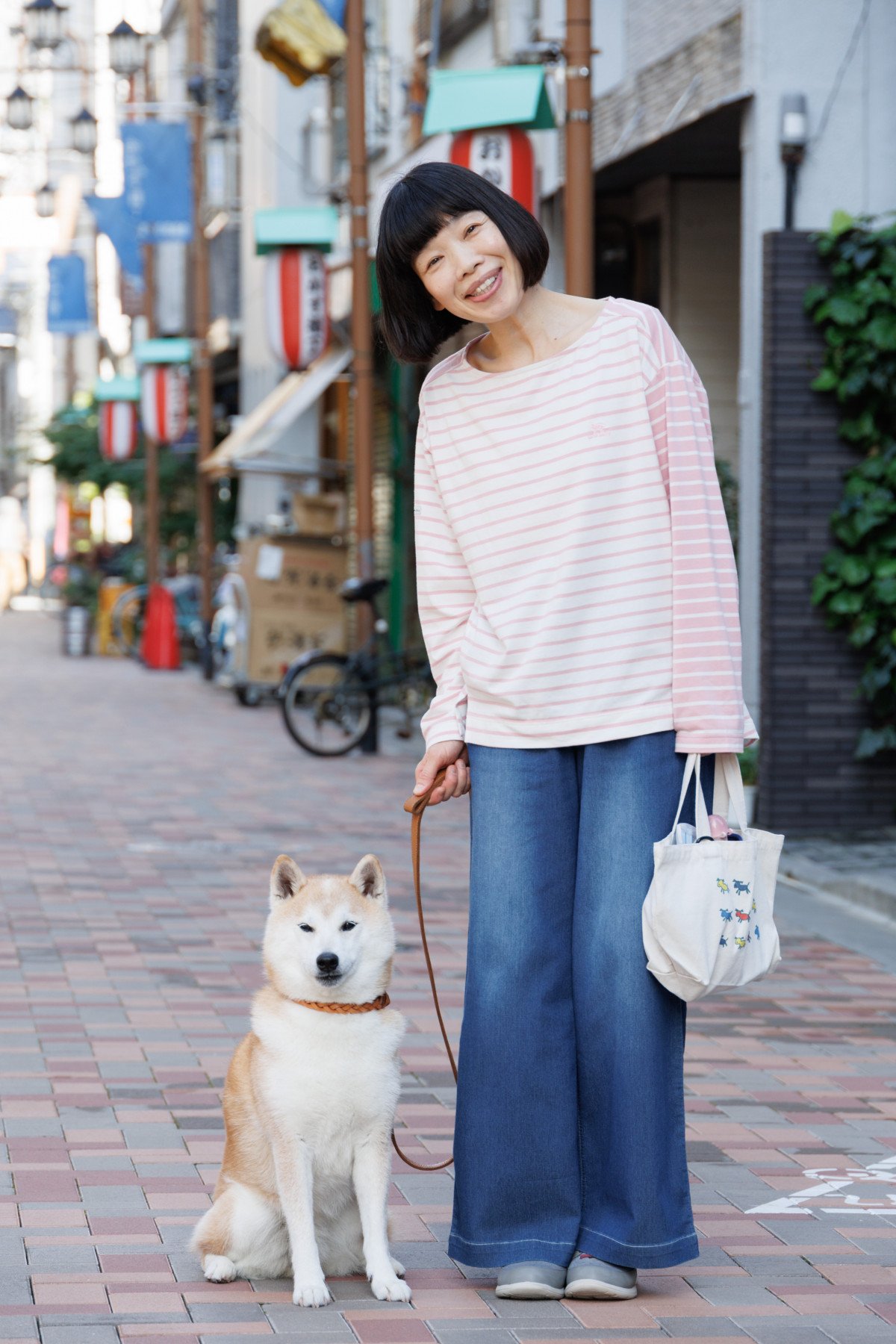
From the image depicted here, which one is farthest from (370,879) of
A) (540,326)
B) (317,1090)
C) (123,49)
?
(123,49)

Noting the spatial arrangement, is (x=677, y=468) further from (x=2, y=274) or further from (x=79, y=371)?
(x=2, y=274)

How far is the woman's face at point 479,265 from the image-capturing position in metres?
3.48

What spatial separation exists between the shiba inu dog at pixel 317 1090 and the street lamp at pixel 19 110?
92.4 feet

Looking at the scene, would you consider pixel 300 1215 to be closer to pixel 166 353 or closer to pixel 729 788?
pixel 729 788

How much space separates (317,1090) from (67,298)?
103ft

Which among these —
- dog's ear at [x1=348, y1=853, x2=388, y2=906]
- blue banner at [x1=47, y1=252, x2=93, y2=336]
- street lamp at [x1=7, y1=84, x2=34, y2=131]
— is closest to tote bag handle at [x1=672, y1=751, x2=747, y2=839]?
dog's ear at [x1=348, y1=853, x2=388, y2=906]

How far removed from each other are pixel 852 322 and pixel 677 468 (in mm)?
6088

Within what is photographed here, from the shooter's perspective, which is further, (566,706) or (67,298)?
(67,298)

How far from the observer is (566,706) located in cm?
348

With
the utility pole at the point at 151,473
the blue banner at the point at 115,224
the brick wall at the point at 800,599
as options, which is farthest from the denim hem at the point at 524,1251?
the blue banner at the point at 115,224

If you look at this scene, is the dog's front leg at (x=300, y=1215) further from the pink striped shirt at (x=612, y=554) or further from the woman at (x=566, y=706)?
the pink striped shirt at (x=612, y=554)

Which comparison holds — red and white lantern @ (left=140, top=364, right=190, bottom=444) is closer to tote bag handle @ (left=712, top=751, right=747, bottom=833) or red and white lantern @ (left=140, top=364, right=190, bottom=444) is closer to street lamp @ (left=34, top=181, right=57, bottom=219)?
street lamp @ (left=34, top=181, right=57, bottom=219)

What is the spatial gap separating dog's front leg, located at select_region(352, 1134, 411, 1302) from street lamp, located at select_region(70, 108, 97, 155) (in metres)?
30.2

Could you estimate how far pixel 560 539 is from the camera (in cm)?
348
